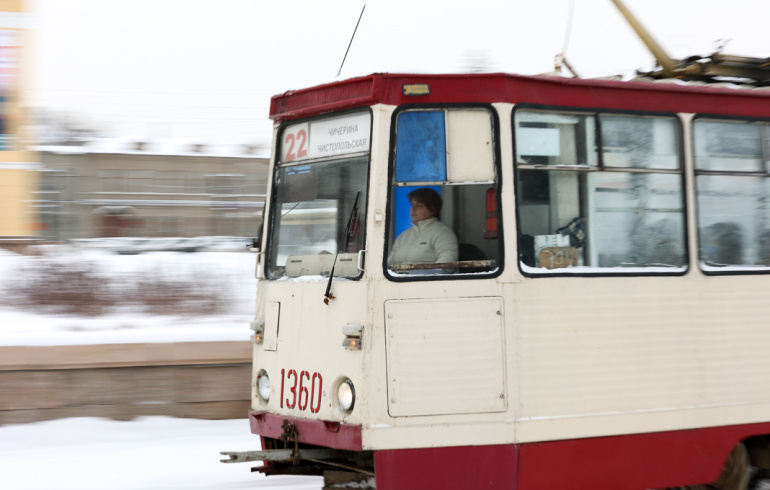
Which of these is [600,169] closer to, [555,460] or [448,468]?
[555,460]

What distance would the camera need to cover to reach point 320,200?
5738 millimetres

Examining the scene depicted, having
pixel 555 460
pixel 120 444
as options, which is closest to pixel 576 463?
pixel 555 460

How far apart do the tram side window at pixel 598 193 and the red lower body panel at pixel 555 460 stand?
1.02m

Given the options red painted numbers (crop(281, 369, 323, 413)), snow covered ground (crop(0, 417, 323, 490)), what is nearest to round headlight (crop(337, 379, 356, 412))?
red painted numbers (crop(281, 369, 323, 413))

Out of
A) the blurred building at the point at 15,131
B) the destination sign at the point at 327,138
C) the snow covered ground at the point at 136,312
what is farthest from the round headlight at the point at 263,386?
the blurred building at the point at 15,131

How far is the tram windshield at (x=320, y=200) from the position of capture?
5.36m

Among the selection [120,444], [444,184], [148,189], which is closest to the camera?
[444,184]

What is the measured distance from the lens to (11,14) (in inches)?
696

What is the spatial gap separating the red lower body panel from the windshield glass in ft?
3.11

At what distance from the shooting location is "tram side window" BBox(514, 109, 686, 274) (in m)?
5.36

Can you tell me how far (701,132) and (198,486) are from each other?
422 centimetres

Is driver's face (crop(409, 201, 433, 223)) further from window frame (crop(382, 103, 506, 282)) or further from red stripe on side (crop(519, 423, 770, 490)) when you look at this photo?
red stripe on side (crop(519, 423, 770, 490))

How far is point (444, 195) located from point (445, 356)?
35.7 inches

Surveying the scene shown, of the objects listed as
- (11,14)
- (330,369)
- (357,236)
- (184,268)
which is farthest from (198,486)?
(11,14)
